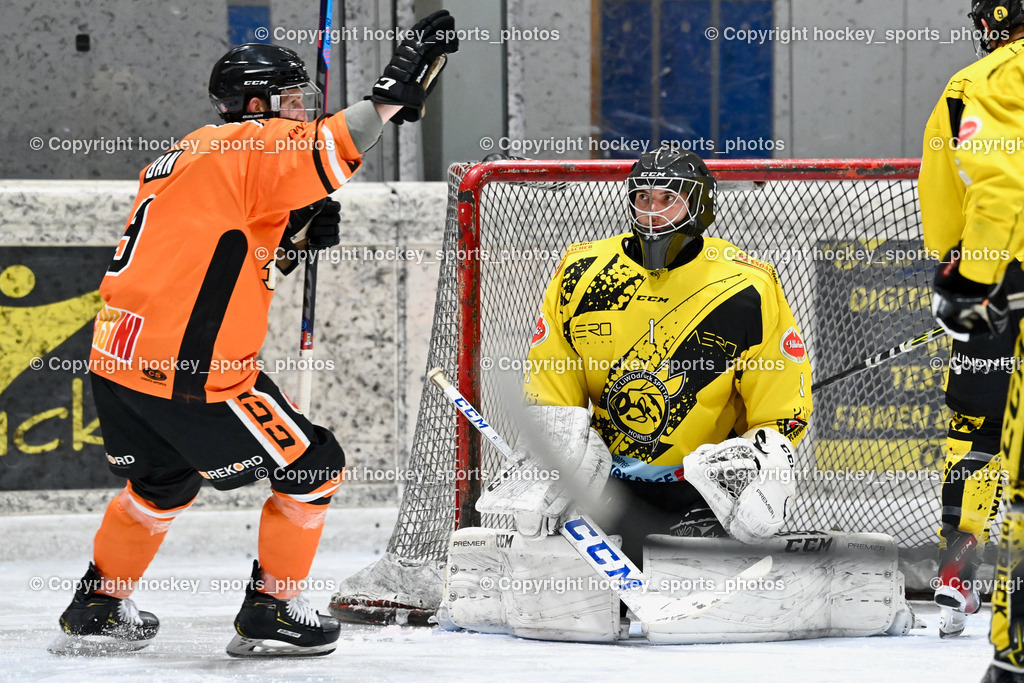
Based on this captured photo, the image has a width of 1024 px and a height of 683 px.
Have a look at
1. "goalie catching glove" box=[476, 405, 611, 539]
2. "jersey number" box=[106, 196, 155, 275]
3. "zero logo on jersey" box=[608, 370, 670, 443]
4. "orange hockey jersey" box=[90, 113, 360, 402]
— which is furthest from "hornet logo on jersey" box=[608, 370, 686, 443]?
"jersey number" box=[106, 196, 155, 275]

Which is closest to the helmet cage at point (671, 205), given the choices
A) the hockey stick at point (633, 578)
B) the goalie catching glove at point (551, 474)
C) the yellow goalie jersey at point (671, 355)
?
the yellow goalie jersey at point (671, 355)

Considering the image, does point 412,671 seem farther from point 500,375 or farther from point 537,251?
point 537,251

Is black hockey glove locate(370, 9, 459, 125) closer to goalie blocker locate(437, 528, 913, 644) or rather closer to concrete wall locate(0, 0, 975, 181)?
goalie blocker locate(437, 528, 913, 644)

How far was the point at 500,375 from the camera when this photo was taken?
3732mm

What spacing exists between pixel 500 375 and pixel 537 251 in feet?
2.02

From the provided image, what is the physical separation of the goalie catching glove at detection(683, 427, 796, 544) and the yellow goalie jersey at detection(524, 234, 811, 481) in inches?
5.8

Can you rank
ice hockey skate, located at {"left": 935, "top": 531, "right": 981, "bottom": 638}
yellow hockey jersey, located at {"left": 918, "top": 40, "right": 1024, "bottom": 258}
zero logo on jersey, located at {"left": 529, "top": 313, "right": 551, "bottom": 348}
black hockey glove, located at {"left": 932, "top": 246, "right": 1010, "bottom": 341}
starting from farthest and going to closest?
zero logo on jersey, located at {"left": 529, "top": 313, "right": 551, "bottom": 348}, ice hockey skate, located at {"left": 935, "top": 531, "right": 981, "bottom": 638}, yellow hockey jersey, located at {"left": 918, "top": 40, "right": 1024, "bottom": 258}, black hockey glove, located at {"left": 932, "top": 246, "right": 1010, "bottom": 341}

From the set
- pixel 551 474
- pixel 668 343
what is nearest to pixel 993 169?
pixel 668 343

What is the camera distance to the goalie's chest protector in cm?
306

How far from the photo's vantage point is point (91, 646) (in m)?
2.92

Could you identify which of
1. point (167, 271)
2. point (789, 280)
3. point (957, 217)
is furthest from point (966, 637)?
point (167, 271)

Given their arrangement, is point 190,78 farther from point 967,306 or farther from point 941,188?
point 967,306

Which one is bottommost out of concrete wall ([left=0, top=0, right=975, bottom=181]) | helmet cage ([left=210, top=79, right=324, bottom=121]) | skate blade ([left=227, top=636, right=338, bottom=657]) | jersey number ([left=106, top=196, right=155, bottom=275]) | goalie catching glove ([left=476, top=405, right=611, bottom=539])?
skate blade ([left=227, top=636, right=338, bottom=657])

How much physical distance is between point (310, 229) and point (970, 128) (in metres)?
1.60
